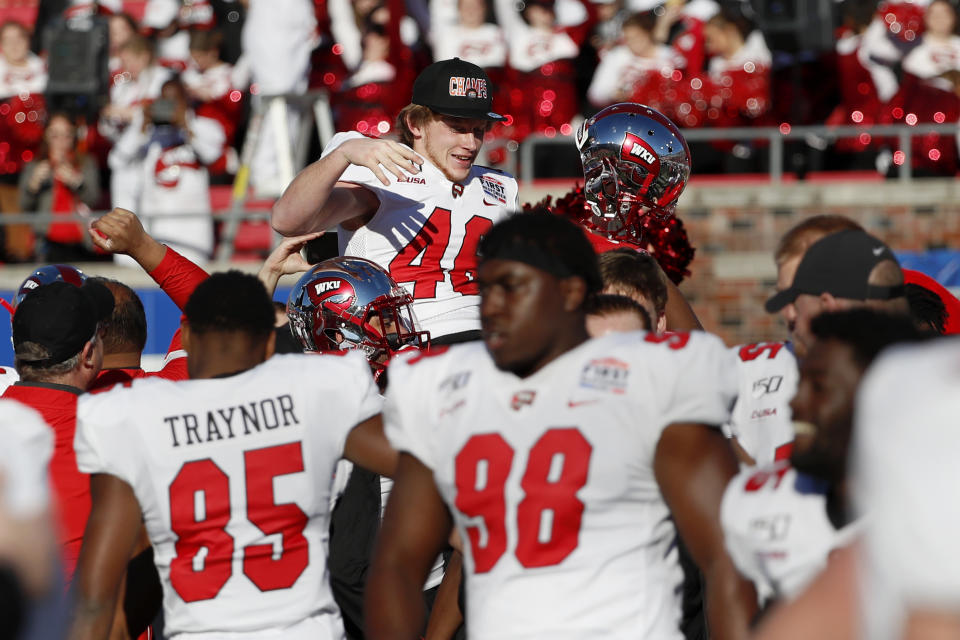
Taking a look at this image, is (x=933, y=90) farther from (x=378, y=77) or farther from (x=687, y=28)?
(x=378, y=77)

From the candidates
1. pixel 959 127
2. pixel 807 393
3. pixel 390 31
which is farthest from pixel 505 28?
pixel 807 393

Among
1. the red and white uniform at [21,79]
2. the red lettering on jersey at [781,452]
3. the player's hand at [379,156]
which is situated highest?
the red and white uniform at [21,79]

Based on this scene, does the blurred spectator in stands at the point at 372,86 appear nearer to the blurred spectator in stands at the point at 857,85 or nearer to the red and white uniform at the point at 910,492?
the blurred spectator in stands at the point at 857,85

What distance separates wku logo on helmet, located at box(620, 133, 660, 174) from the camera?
460 centimetres

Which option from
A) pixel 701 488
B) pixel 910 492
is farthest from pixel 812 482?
pixel 910 492

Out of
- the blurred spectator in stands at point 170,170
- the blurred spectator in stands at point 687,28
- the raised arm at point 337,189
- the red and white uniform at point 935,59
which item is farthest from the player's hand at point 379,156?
the red and white uniform at point 935,59

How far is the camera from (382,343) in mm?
4246

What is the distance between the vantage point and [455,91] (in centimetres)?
451

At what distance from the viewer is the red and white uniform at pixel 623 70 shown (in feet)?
31.7

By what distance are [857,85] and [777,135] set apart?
1107mm

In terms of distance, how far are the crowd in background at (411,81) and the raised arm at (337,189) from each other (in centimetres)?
480

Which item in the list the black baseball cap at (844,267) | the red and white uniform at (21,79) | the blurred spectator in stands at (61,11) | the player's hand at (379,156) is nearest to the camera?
the black baseball cap at (844,267)

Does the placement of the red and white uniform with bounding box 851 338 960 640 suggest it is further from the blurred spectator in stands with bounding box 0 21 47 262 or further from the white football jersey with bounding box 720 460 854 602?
the blurred spectator in stands with bounding box 0 21 47 262

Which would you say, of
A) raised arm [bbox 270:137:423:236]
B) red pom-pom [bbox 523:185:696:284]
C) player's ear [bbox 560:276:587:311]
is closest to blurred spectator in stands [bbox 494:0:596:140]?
red pom-pom [bbox 523:185:696:284]
